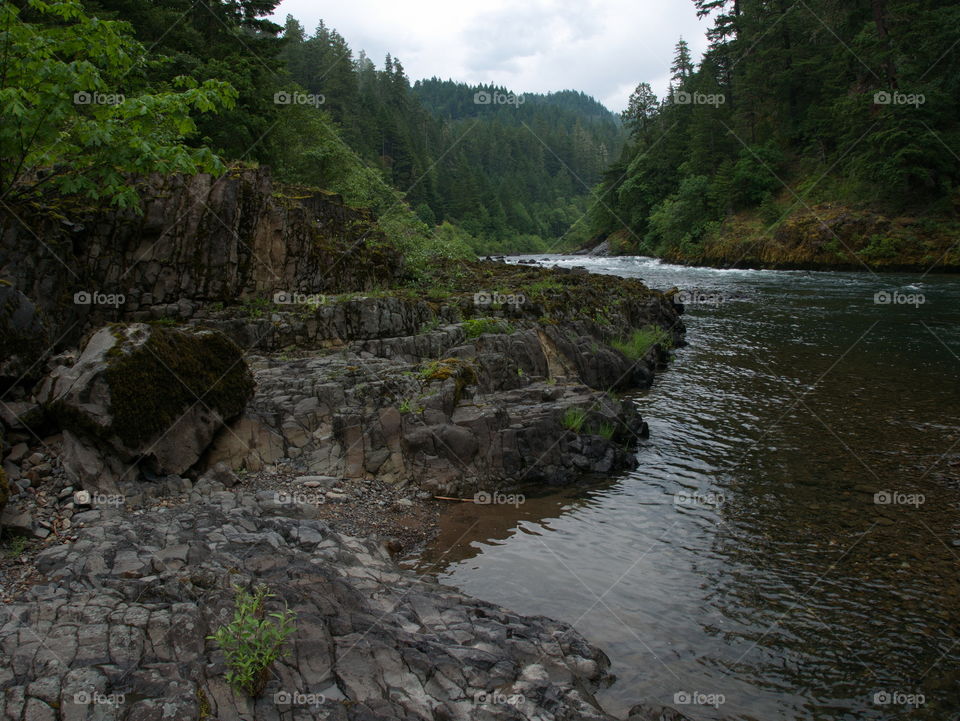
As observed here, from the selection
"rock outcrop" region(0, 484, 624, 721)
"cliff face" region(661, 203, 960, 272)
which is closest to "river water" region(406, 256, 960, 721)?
"rock outcrop" region(0, 484, 624, 721)

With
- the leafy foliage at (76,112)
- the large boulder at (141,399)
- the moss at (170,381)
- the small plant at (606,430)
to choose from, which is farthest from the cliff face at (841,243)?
the leafy foliage at (76,112)

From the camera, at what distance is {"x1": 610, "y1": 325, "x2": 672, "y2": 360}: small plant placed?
17.0 meters

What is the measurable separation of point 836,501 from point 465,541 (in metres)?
5.77

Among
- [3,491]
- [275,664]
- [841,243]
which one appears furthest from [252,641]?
[841,243]

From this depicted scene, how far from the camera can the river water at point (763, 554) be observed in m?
5.38

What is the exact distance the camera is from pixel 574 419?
10.7 m

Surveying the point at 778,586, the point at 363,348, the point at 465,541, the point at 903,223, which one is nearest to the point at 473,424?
the point at 465,541

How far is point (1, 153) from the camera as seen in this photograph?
681cm

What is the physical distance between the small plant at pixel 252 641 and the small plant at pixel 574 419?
6.69 meters

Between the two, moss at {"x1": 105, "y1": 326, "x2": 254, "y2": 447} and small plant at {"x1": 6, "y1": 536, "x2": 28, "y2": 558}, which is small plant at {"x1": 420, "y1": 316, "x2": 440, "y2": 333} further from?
small plant at {"x1": 6, "y1": 536, "x2": 28, "y2": 558}

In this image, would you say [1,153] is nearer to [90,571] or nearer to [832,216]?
[90,571]

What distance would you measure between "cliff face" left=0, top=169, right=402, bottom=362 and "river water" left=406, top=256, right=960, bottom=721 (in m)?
6.89

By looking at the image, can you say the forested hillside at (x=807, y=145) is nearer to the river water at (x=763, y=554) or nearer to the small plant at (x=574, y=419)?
the river water at (x=763, y=554)

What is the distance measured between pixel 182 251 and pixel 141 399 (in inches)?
200
